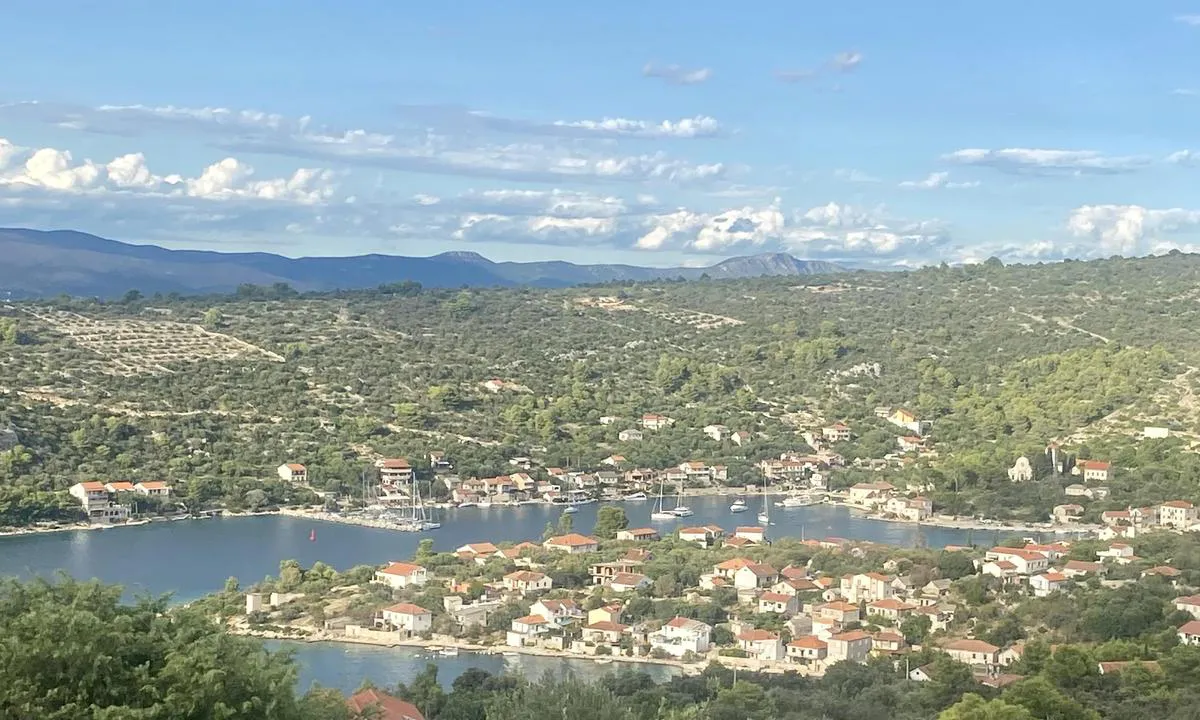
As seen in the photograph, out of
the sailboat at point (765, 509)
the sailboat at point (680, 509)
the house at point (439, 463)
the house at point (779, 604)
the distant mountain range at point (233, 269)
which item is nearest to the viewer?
the house at point (779, 604)

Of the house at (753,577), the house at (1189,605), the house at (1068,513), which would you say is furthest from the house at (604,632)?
the house at (1068,513)

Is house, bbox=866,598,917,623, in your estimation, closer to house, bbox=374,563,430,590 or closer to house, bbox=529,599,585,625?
house, bbox=529,599,585,625

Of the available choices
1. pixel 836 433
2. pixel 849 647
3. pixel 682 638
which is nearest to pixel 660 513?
pixel 836 433

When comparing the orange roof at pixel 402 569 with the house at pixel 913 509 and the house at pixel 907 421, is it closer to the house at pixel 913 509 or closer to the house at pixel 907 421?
the house at pixel 913 509

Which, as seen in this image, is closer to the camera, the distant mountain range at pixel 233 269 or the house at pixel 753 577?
the house at pixel 753 577

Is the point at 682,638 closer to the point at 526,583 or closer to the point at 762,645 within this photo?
the point at 762,645

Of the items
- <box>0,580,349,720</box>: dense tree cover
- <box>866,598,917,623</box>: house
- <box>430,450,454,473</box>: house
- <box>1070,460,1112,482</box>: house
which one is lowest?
<box>430,450,454,473</box>: house

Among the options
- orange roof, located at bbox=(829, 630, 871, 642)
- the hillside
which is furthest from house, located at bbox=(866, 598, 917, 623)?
the hillside
